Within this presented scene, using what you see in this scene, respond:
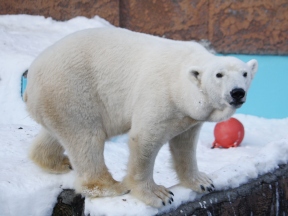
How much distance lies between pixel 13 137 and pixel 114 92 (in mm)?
1363

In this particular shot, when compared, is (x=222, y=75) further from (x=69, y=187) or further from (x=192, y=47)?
(x=69, y=187)

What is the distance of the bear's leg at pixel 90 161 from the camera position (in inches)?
116

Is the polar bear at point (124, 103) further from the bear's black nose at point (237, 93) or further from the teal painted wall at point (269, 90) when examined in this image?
the teal painted wall at point (269, 90)

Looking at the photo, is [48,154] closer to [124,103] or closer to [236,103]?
[124,103]

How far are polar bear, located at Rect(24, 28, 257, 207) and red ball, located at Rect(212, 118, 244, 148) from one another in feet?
6.82

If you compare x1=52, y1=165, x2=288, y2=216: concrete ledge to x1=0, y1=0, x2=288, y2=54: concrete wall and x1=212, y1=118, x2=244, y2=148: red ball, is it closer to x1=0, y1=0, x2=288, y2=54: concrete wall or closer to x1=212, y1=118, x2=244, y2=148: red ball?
x1=212, y1=118, x2=244, y2=148: red ball

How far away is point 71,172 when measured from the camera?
11.1ft

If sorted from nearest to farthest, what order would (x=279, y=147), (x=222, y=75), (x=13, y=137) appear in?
(x=222, y=75), (x=279, y=147), (x=13, y=137)

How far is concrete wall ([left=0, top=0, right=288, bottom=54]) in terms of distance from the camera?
7281 millimetres

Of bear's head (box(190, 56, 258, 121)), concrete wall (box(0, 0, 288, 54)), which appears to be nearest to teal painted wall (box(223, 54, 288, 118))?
concrete wall (box(0, 0, 288, 54))

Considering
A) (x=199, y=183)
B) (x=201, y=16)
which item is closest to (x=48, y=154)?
(x=199, y=183)

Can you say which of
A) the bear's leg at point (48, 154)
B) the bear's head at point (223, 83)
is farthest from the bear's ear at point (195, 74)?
the bear's leg at point (48, 154)

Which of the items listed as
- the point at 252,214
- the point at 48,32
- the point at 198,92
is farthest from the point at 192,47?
the point at 48,32

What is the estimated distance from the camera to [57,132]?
299cm
